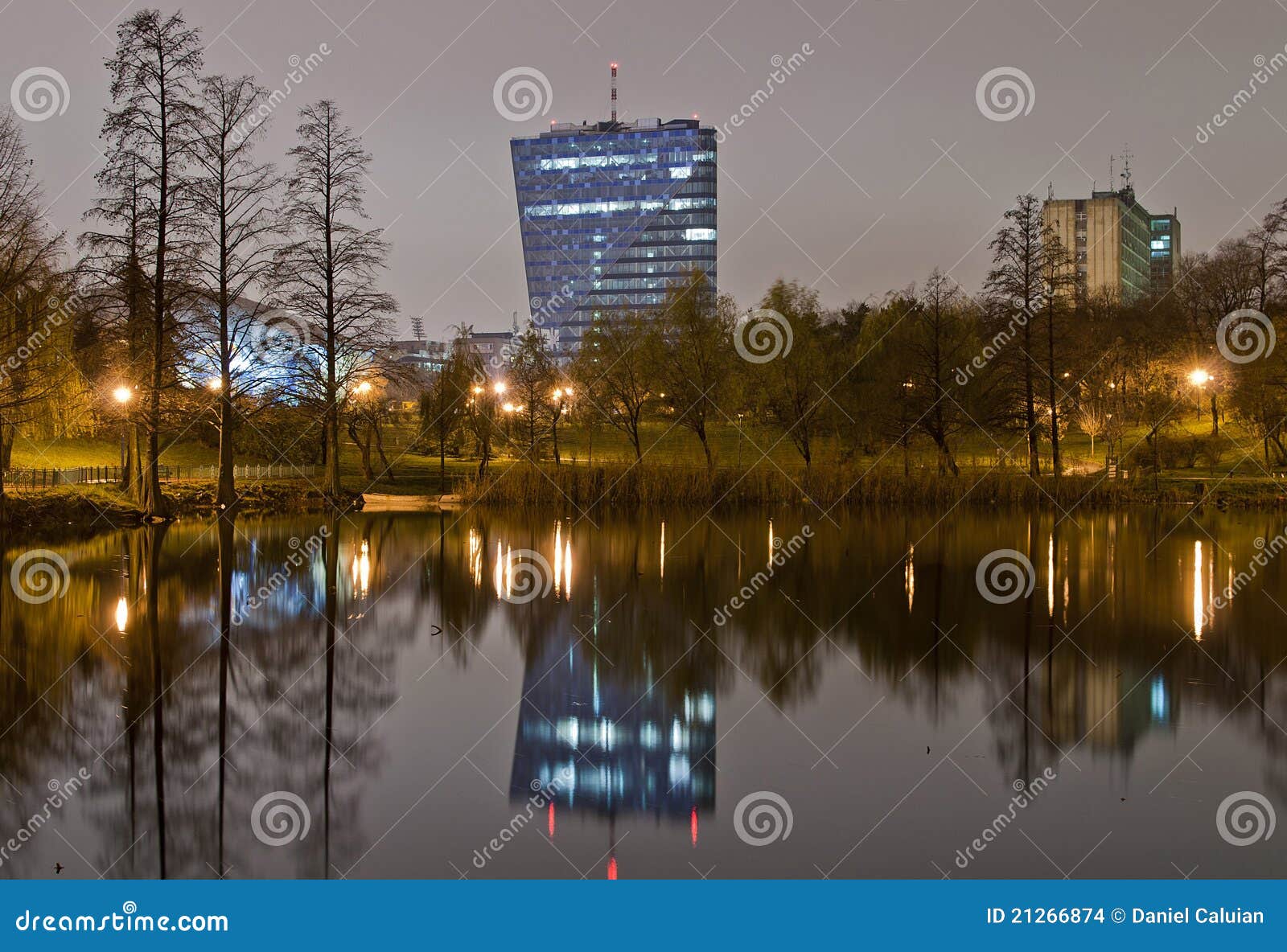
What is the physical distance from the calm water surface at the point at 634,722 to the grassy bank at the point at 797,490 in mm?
19451

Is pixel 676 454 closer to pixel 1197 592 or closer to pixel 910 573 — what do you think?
pixel 910 573

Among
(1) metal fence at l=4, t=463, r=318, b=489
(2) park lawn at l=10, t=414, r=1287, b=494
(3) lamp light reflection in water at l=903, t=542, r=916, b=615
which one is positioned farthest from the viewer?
(2) park lawn at l=10, t=414, r=1287, b=494

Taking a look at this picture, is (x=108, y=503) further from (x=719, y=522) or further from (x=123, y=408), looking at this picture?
(x=719, y=522)

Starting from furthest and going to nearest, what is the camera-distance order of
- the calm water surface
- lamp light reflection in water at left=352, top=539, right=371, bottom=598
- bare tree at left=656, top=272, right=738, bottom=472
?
bare tree at left=656, top=272, right=738, bottom=472 < lamp light reflection in water at left=352, top=539, right=371, bottom=598 < the calm water surface

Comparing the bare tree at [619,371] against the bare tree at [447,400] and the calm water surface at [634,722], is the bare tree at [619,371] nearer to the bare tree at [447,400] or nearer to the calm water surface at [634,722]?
the bare tree at [447,400]

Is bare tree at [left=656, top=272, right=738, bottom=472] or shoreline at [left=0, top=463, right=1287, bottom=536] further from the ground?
bare tree at [left=656, top=272, right=738, bottom=472]

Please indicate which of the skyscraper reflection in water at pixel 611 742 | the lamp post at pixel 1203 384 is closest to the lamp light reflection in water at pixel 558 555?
the skyscraper reflection in water at pixel 611 742

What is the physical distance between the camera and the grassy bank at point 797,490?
40.4 meters

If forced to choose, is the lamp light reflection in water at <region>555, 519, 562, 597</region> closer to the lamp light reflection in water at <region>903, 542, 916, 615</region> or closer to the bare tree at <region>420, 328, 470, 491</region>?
the lamp light reflection in water at <region>903, 542, 916, 615</region>

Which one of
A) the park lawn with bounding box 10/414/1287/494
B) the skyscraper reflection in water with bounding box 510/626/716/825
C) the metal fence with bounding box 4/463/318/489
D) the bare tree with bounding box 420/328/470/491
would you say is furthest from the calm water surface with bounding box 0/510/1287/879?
the bare tree with bounding box 420/328/470/491

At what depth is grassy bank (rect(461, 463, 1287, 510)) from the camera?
40.4m

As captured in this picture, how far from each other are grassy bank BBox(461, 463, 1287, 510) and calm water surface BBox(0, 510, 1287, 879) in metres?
19.5

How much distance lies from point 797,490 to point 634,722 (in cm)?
3148

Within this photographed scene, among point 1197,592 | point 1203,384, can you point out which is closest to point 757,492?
point 1197,592
